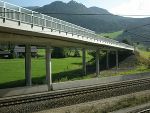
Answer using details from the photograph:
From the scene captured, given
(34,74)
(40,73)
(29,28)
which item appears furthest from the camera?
(40,73)

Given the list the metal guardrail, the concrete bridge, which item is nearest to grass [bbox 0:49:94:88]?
the concrete bridge

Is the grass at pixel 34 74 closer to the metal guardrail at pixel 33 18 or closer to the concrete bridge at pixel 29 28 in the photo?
the concrete bridge at pixel 29 28

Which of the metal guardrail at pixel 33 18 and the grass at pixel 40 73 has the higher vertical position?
the metal guardrail at pixel 33 18

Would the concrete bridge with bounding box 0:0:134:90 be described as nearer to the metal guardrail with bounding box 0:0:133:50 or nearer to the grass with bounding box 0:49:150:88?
the metal guardrail with bounding box 0:0:133:50

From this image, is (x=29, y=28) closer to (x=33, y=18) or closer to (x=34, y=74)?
(x=33, y=18)

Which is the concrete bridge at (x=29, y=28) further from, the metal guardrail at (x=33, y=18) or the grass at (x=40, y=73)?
the grass at (x=40, y=73)

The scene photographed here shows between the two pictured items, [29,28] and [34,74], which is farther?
[34,74]

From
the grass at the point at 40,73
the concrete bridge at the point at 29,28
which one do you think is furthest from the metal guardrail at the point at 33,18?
the grass at the point at 40,73

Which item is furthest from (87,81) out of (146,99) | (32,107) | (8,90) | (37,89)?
Result: (32,107)

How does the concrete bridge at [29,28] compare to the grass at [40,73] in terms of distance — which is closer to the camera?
the concrete bridge at [29,28]

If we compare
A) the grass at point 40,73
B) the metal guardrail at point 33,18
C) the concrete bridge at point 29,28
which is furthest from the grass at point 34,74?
the metal guardrail at point 33,18

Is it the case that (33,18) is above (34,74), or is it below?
above

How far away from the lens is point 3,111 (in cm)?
2770

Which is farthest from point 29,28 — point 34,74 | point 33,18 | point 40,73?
point 40,73
